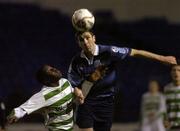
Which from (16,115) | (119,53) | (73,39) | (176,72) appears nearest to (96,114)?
(119,53)

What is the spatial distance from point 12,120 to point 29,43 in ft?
29.3

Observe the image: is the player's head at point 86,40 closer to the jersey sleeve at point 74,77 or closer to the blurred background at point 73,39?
the jersey sleeve at point 74,77

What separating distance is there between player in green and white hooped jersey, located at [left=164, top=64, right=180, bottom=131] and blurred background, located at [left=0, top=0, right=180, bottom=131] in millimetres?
4765

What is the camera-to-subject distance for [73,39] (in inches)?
555

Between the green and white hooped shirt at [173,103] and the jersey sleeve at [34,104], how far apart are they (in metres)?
2.27

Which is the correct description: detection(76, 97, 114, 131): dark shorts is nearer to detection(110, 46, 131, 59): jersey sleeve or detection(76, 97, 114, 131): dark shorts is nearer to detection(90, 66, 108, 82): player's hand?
detection(90, 66, 108, 82): player's hand

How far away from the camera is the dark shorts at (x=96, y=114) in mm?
5793

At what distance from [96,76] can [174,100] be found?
171cm

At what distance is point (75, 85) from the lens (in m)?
5.55

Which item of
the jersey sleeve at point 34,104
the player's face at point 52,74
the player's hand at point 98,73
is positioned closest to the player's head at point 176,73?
the player's hand at point 98,73

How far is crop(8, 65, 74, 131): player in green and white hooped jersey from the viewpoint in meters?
5.20

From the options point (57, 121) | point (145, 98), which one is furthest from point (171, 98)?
point (145, 98)

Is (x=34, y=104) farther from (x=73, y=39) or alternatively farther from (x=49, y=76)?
(x=73, y=39)

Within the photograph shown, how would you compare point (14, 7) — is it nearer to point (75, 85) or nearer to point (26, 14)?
point (26, 14)
